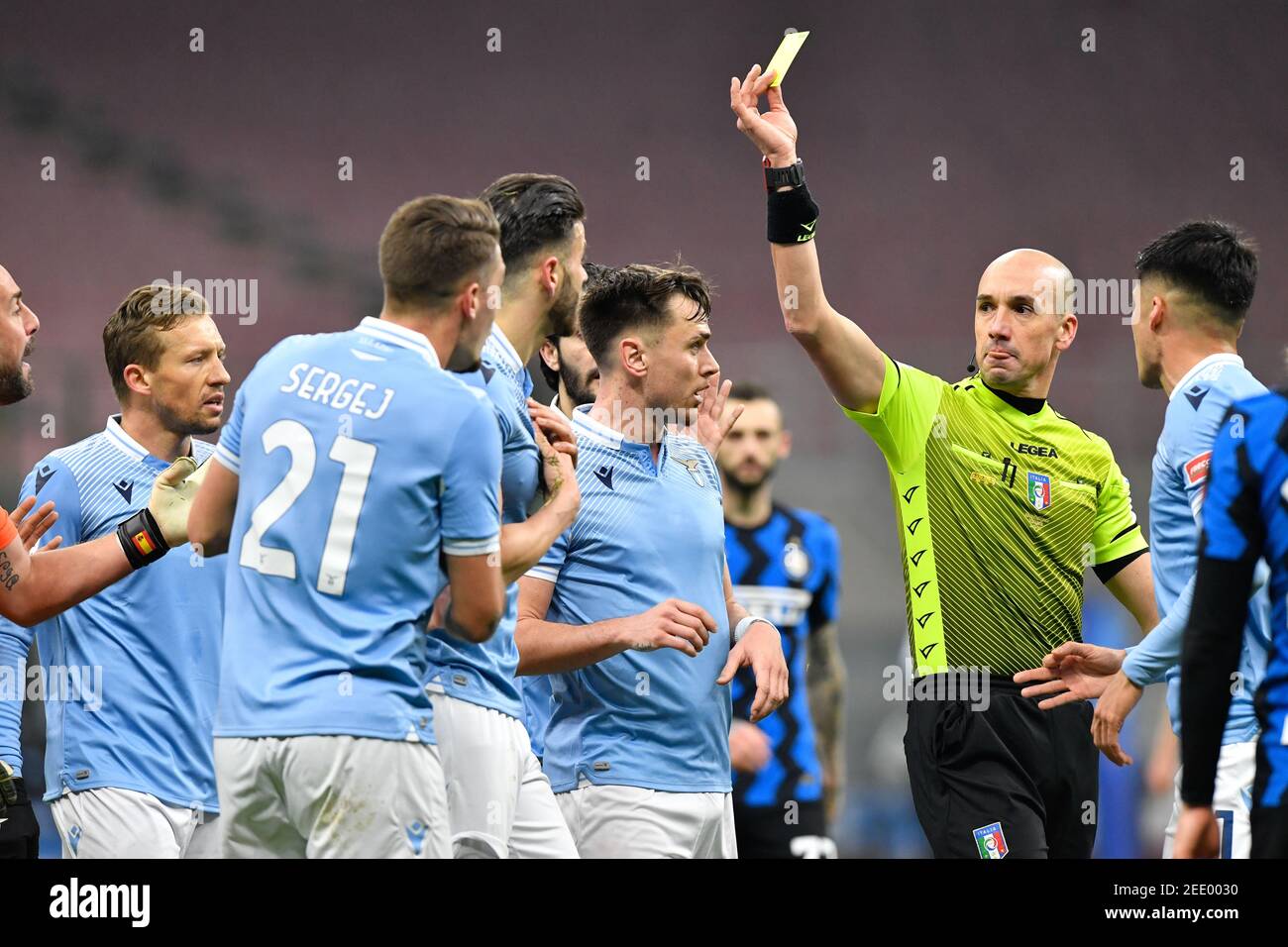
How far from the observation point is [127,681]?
4.63 metres

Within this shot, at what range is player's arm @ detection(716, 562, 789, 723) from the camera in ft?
14.2

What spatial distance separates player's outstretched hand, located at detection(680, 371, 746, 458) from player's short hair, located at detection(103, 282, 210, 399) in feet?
5.54

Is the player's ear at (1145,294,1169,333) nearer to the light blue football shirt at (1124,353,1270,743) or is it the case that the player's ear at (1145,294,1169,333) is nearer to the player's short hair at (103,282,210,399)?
the light blue football shirt at (1124,353,1270,743)

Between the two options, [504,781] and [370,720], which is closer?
[370,720]

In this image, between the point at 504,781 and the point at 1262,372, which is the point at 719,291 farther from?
the point at 504,781

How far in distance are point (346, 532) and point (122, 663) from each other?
1785 millimetres

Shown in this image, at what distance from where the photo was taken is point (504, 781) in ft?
12.4

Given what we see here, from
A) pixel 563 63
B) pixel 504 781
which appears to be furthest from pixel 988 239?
pixel 504 781
